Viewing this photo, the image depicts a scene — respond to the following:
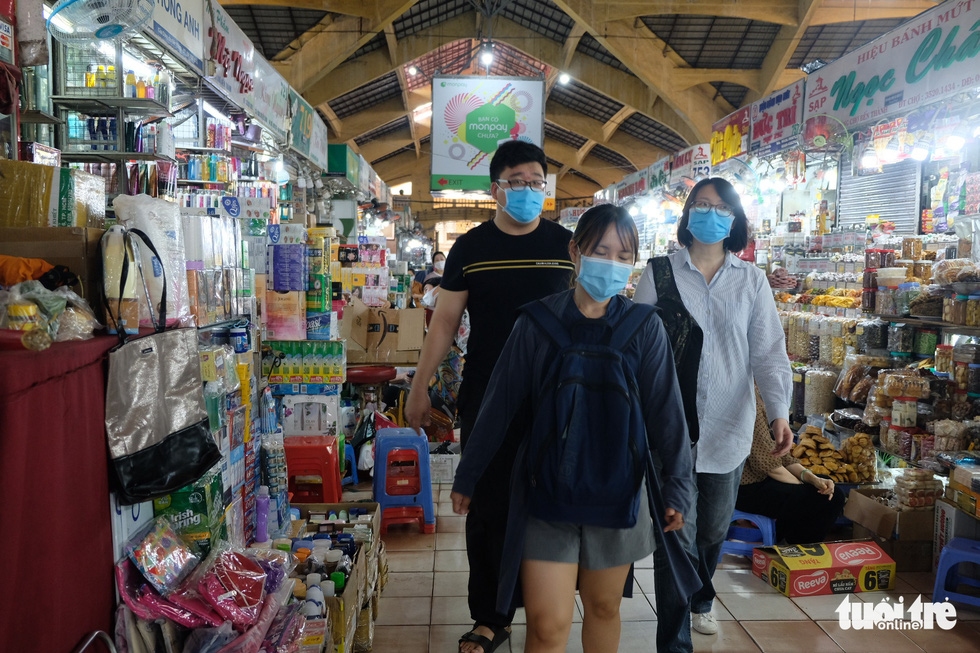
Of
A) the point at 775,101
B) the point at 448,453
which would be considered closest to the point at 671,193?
the point at 775,101

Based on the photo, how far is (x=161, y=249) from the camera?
208 centimetres

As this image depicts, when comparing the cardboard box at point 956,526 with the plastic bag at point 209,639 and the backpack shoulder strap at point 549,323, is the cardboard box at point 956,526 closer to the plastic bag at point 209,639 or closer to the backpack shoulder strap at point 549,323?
the backpack shoulder strap at point 549,323

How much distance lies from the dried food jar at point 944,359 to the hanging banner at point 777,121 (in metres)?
→ 2.62

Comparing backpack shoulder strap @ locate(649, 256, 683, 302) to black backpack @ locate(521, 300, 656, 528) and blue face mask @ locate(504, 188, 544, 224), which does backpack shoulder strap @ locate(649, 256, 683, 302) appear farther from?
black backpack @ locate(521, 300, 656, 528)

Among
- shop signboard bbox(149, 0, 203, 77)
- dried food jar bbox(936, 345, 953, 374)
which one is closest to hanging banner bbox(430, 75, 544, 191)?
shop signboard bbox(149, 0, 203, 77)

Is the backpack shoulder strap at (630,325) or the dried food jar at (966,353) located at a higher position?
the backpack shoulder strap at (630,325)


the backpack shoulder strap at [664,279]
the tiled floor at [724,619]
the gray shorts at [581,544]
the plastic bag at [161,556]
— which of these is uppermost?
the backpack shoulder strap at [664,279]

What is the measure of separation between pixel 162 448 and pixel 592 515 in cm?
110

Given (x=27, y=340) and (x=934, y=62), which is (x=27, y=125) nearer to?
(x=27, y=340)

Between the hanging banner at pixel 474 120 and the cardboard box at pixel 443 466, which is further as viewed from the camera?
the hanging banner at pixel 474 120

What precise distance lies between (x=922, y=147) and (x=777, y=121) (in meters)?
1.66

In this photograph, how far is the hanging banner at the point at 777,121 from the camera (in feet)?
20.5

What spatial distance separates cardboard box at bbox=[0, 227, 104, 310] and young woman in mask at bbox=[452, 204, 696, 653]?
3.47 ft

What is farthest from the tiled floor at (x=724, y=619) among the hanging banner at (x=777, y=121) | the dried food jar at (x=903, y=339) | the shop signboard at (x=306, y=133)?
the shop signboard at (x=306, y=133)
